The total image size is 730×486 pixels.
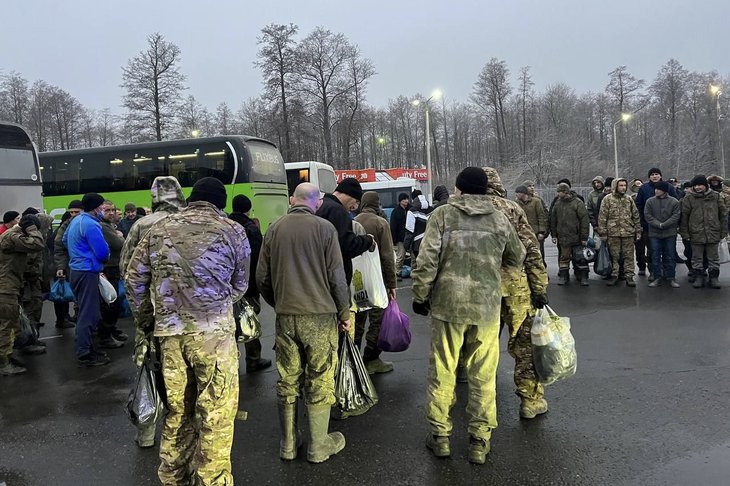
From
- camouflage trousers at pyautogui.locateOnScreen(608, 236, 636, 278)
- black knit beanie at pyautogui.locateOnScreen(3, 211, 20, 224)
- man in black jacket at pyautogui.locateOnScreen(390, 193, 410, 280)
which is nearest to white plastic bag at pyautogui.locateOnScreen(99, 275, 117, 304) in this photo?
black knit beanie at pyautogui.locateOnScreen(3, 211, 20, 224)

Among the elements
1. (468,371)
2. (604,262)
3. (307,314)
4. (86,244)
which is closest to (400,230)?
(604,262)

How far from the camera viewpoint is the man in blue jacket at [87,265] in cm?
606

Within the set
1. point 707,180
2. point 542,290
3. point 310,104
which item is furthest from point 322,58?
point 542,290

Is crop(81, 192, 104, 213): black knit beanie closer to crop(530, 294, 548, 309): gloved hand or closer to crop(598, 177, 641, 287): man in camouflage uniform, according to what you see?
crop(530, 294, 548, 309): gloved hand

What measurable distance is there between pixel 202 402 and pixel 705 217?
29.8 feet

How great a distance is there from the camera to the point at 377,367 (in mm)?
5492

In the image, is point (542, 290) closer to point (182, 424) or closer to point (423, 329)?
point (182, 424)

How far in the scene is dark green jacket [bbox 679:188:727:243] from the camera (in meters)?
8.97

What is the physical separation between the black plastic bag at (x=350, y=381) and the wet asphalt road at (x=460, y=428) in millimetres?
204

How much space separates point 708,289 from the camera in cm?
901

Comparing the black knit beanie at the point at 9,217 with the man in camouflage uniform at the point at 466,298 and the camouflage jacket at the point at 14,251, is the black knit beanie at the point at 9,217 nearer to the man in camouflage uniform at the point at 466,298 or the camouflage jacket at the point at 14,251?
the camouflage jacket at the point at 14,251

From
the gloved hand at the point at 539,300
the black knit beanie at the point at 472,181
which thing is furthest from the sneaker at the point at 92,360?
the gloved hand at the point at 539,300

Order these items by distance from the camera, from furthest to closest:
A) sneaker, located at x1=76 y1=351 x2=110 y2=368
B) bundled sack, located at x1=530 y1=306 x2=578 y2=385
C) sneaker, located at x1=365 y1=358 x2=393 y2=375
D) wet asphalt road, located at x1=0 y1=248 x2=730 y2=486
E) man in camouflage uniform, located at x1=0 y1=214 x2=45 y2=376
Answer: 1. sneaker, located at x1=76 y1=351 x2=110 y2=368
2. man in camouflage uniform, located at x1=0 y1=214 x2=45 y2=376
3. sneaker, located at x1=365 y1=358 x2=393 y2=375
4. bundled sack, located at x1=530 y1=306 x2=578 y2=385
5. wet asphalt road, located at x1=0 y1=248 x2=730 y2=486

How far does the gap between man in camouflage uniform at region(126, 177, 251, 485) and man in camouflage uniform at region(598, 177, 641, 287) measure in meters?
8.11
